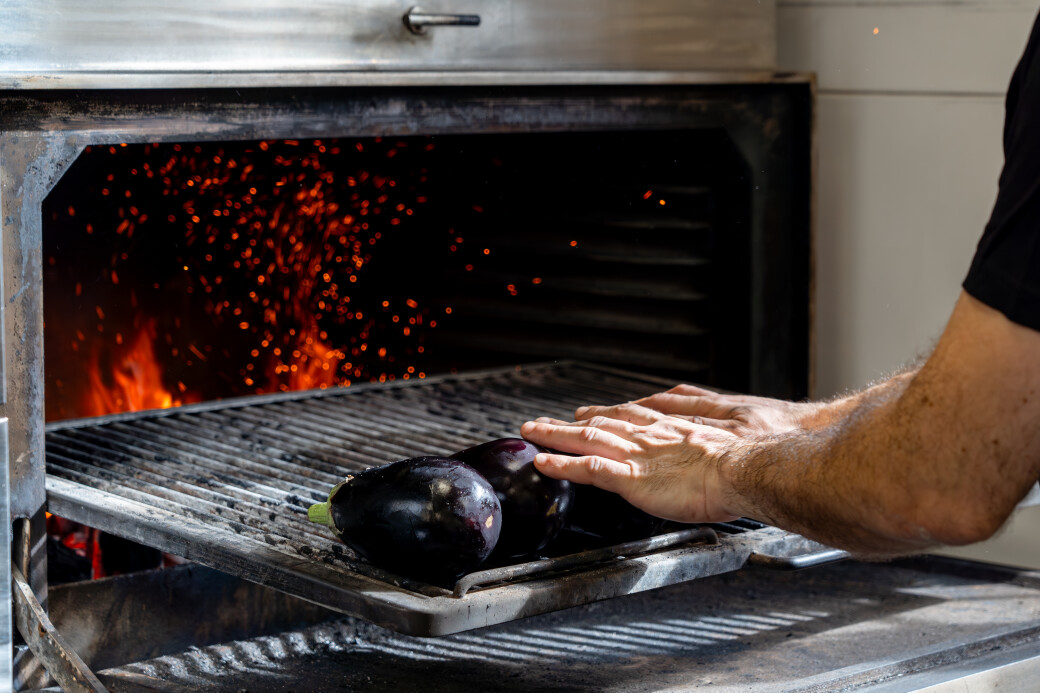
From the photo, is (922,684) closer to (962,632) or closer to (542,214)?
(962,632)

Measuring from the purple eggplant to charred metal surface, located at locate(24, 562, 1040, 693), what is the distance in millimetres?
299

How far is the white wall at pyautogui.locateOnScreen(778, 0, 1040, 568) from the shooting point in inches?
86.7

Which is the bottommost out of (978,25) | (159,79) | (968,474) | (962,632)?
(962,632)

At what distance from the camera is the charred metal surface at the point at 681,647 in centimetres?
166

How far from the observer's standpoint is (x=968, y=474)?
46.8 inches

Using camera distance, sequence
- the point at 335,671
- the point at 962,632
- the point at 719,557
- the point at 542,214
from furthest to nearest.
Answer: the point at 542,214, the point at 962,632, the point at 335,671, the point at 719,557

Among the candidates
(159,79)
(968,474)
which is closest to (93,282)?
(159,79)

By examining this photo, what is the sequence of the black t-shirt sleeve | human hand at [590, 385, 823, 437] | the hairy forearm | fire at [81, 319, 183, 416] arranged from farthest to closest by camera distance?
fire at [81, 319, 183, 416] → human hand at [590, 385, 823, 437] → the hairy forearm → the black t-shirt sleeve

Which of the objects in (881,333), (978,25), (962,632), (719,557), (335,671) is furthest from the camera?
(881,333)

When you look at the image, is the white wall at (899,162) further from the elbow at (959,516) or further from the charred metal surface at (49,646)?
the charred metal surface at (49,646)

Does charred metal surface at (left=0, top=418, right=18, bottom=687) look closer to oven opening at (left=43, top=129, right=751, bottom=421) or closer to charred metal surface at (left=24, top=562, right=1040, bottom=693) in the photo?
charred metal surface at (left=24, top=562, right=1040, bottom=693)

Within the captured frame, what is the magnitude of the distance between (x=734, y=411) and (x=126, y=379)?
4.27ft

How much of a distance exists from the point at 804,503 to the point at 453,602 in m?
0.37

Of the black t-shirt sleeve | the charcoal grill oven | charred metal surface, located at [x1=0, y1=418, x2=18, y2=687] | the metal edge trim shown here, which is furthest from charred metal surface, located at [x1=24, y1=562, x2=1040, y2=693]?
the metal edge trim
